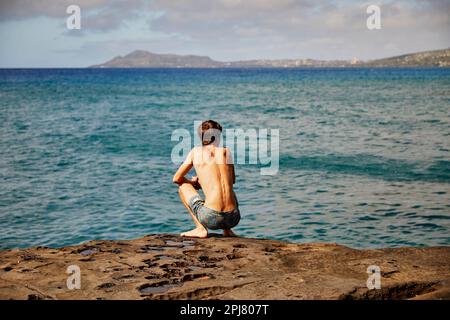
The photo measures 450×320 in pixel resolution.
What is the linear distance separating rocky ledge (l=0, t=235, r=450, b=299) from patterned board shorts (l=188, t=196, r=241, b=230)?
0.68 ft

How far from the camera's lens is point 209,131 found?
624 cm

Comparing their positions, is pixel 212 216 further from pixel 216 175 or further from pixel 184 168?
pixel 184 168

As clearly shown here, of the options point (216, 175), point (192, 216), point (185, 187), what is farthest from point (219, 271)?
point (185, 187)

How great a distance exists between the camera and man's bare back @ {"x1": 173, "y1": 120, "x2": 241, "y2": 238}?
627 cm

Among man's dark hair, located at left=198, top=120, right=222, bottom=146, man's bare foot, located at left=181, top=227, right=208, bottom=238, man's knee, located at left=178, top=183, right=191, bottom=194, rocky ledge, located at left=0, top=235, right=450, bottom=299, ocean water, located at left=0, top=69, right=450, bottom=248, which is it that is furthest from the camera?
ocean water, located at left=0, top=69, right=450, bottom=248

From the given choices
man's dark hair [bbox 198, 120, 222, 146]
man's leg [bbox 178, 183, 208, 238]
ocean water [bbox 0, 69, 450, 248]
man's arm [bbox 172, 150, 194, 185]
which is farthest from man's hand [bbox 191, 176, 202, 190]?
ocean water [bbox 0, 69, 450, 248]

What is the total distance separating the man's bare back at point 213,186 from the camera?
6.27 metres

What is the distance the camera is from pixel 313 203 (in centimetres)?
1102

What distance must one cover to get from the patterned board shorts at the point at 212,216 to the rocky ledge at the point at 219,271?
0.68 ft

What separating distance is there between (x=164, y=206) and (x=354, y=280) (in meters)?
7.01

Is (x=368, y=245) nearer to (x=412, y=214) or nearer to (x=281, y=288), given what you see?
(x=412, y=214)

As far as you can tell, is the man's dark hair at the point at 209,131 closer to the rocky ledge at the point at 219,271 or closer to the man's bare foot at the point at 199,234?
the man's bare foot at the point at 199,234

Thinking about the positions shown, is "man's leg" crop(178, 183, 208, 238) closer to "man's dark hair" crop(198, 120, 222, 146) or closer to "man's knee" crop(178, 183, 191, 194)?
"man's knee" crop(178, 183, 191, 194)

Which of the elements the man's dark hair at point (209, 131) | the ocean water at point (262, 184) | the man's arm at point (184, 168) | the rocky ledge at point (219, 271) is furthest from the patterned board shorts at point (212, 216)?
the ocean water at point (262, 184)
